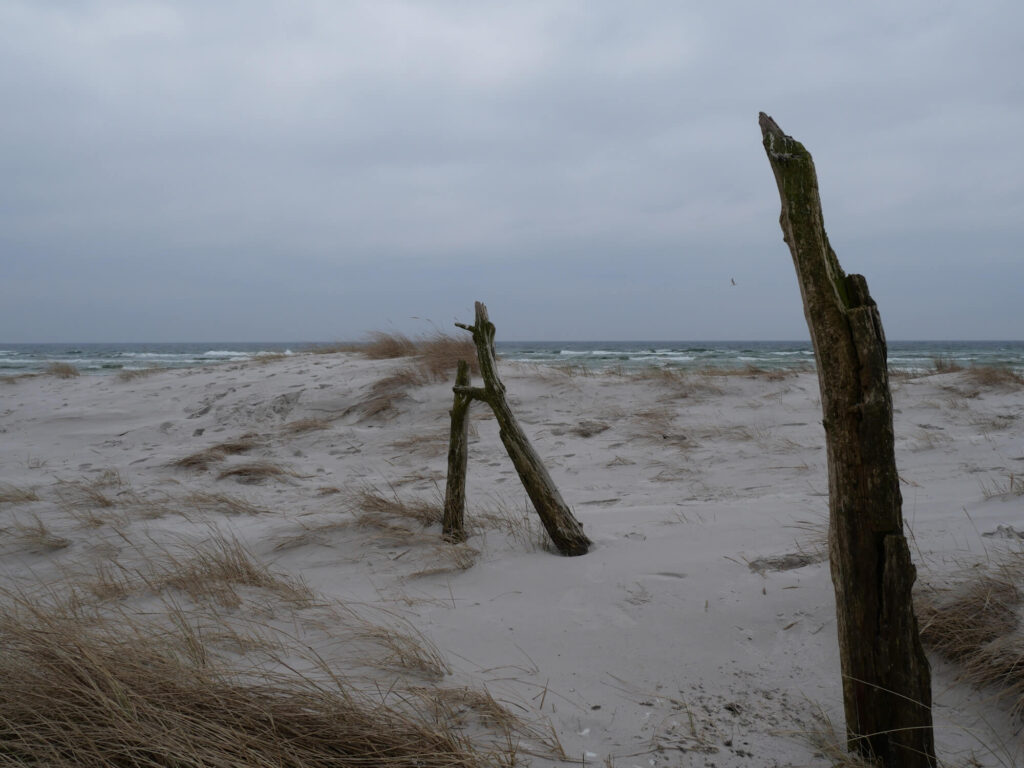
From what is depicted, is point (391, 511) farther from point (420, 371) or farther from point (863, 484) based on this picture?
point (420, 371)

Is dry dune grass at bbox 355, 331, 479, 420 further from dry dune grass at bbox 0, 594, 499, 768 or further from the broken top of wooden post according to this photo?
dry dune grass at bbox 0, 594, 499, 768

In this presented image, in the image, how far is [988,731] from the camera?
1944 mm

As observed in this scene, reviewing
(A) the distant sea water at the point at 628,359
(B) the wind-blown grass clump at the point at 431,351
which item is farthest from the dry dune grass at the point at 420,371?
(A) the distant sea water at the point at 628,359

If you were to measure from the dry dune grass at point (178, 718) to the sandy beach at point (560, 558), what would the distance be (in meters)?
0.17

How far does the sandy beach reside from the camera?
2137mm

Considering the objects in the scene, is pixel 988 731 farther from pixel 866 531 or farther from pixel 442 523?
pixel 442 523

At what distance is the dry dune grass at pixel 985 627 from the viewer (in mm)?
2037

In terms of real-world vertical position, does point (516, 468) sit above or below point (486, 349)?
below

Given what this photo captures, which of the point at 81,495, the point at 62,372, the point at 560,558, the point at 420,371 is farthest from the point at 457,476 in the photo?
the point at 62,372

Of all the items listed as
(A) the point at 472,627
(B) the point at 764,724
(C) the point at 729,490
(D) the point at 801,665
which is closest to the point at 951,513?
(C) the point at 729,490

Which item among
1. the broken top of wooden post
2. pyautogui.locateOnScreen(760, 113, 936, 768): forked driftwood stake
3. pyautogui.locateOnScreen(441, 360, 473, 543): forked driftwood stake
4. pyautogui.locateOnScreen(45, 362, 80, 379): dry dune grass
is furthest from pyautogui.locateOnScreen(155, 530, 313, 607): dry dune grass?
pyautogui.locateOnScreen(45, 362, 80, 379): dry dune grass

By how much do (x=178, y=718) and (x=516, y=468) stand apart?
201 cm

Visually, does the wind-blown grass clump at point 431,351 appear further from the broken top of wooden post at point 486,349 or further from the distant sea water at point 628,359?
the broken top of wooden post at point 486,349

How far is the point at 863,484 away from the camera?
1771 mm
